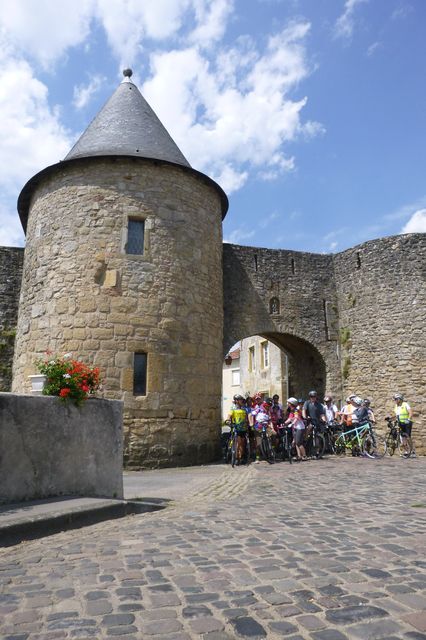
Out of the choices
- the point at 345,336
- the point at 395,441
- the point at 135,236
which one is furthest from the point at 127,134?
the point at 395,441

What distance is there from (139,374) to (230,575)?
7.11 meters

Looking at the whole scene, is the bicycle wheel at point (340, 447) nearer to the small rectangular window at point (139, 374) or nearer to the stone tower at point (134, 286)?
the stone tower at point (134, 286)

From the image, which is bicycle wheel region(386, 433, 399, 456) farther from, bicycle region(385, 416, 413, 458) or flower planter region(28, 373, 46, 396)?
flower planter region(28, 373, 46, 396)

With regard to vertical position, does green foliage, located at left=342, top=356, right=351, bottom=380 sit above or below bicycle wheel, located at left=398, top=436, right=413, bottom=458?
above

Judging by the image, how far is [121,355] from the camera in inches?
390

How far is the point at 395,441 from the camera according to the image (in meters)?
12.1

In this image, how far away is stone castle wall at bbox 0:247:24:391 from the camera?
12375 mm

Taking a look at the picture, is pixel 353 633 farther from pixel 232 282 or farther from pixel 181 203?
pixel 232 282

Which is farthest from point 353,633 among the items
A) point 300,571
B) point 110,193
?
point 110,193

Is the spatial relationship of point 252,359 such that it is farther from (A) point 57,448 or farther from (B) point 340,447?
(A) point 57,448

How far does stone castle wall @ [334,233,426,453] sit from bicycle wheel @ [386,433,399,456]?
1212 mm

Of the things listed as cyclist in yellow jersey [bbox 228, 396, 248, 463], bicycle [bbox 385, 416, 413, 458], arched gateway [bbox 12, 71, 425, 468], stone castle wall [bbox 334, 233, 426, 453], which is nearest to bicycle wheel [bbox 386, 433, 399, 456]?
bicycle [bbox 385, 416, 413, 458]

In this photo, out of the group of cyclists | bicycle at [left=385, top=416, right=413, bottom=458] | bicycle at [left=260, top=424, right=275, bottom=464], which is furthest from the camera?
bicycle at [left=385, top=416, right=413, bottom=458]

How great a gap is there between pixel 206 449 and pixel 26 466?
619 centimetres
